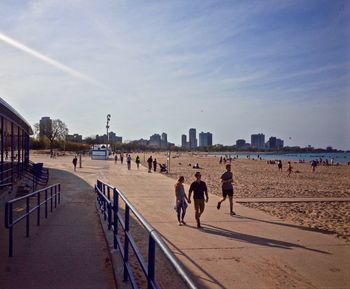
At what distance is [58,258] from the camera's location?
673 centimetres

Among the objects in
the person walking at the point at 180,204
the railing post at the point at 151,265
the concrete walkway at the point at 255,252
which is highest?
the railing post at the point at 151,265

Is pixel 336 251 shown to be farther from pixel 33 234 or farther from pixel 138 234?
pixel 33 234

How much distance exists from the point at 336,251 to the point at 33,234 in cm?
629

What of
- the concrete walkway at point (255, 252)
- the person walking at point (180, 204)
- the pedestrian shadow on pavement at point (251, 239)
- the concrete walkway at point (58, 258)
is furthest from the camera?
the person walking at point (180, 204)

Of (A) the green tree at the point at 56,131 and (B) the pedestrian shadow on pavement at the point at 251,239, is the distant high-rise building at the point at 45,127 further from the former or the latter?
(B) the pedestrian shadow on pavement at the point at 251,239

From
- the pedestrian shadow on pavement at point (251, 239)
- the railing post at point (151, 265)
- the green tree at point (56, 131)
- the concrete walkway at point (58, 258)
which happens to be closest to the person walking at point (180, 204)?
the pedestrian shadow on pavement at point (251, 239)

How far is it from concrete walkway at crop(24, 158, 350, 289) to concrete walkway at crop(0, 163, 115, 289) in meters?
1.49

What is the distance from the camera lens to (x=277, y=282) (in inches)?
241

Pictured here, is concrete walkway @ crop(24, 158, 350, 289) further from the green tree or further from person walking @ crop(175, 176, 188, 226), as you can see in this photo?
the green tree

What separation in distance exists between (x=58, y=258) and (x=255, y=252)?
369cm

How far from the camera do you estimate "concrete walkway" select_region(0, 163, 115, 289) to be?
562cm

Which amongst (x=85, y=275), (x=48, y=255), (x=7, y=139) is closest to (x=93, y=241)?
(x=48, y=255)

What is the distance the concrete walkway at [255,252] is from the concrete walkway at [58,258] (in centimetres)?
149

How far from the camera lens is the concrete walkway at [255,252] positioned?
6254 mm
